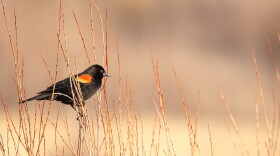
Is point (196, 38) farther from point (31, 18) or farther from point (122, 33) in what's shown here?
point (31, 18)

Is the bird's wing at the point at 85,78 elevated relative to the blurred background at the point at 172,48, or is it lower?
lower

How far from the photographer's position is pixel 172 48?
78.0 ft

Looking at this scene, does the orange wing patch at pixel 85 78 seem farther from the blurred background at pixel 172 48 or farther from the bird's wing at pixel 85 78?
the blurred background at pixel 172 48

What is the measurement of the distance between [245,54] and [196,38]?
2109 mm

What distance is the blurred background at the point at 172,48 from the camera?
18.1 m

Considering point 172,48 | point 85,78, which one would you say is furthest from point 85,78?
point 172,48

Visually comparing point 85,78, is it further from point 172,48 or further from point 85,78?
point 172,48

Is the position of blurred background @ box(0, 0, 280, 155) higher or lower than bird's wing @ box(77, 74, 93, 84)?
higher

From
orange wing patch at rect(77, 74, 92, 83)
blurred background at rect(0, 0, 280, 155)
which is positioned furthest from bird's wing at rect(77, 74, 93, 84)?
blurred background at rect(0, 0, 280, 155)

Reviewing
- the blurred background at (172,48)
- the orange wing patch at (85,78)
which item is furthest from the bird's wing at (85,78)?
the blurred background at (172,48)

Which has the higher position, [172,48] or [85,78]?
[172,48]

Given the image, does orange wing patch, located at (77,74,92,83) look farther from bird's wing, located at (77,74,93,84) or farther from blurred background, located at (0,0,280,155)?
blurred background, located at (0,0,280,155)

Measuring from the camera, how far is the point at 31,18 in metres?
19.1

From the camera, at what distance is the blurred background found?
18062 mm
